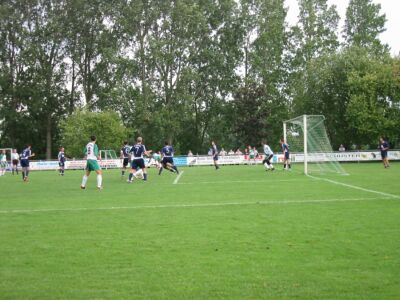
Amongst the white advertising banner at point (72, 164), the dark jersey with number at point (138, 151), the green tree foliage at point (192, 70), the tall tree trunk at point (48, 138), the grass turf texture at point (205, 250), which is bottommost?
the grass turf texture at point (205, 250)

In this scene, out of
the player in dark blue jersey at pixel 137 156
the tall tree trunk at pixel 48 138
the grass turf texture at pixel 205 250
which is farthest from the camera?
the tall tree trunk at pixel 48 138

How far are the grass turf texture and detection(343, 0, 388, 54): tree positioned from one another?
49473 millimetres

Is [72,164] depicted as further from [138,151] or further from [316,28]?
[316,28]

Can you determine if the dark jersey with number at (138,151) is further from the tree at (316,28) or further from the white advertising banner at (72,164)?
the tree at (316,28)

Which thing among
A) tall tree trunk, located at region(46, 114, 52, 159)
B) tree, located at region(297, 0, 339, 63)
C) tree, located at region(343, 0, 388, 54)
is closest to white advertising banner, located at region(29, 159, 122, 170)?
tall tree trunk, located at region(46, 114, 52, 159)

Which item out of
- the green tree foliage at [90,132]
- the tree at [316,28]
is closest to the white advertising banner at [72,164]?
the green tree foliage at [90,132]

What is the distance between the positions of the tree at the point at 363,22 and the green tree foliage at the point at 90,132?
3097cm

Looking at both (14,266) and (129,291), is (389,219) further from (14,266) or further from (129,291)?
(14,266)

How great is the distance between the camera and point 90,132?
47.3m

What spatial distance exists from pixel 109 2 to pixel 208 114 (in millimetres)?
17800

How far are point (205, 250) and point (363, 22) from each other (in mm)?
57305

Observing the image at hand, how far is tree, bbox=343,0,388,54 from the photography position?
56906mm

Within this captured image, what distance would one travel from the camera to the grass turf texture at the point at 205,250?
16.5ft

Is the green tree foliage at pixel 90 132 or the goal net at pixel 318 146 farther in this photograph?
the green tree foliage at pixel 90 132
